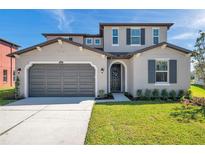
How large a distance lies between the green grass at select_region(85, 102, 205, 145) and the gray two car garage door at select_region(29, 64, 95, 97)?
6424 mm

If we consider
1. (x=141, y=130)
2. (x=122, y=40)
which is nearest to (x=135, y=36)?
(x=122, y=40)

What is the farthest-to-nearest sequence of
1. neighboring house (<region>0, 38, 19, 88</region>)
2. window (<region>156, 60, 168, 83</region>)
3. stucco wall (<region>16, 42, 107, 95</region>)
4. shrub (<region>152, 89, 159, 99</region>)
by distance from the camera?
neighboring house (<region>0, 38, 19, 88</region>)
stucco wall (<region>16, 42, 107, 95</region>)
window (<region>156, 60, 168, 83</region>)
shrub (<region>152, 89, 159, 99</region>)

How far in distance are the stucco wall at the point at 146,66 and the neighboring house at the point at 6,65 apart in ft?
62.0

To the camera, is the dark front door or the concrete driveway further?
the dark front door

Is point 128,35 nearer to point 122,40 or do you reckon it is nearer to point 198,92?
point 122,40

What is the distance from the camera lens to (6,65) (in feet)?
84.2

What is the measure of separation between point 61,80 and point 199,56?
10219 millimetres

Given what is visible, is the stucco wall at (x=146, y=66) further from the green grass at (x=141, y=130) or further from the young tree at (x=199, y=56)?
the green grass at (x=141, y=130)

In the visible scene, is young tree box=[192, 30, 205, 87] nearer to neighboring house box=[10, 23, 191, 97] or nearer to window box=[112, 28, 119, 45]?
neighboring house box=[10, 23, 191, 97]

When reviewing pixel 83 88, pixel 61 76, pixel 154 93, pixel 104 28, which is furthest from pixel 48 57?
pixel 154 93

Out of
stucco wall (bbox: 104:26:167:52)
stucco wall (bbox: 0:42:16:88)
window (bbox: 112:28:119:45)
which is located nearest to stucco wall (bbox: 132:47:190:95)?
stucco wall (bbox: 104:26:167:52)

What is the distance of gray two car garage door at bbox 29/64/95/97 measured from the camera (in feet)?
47.4
